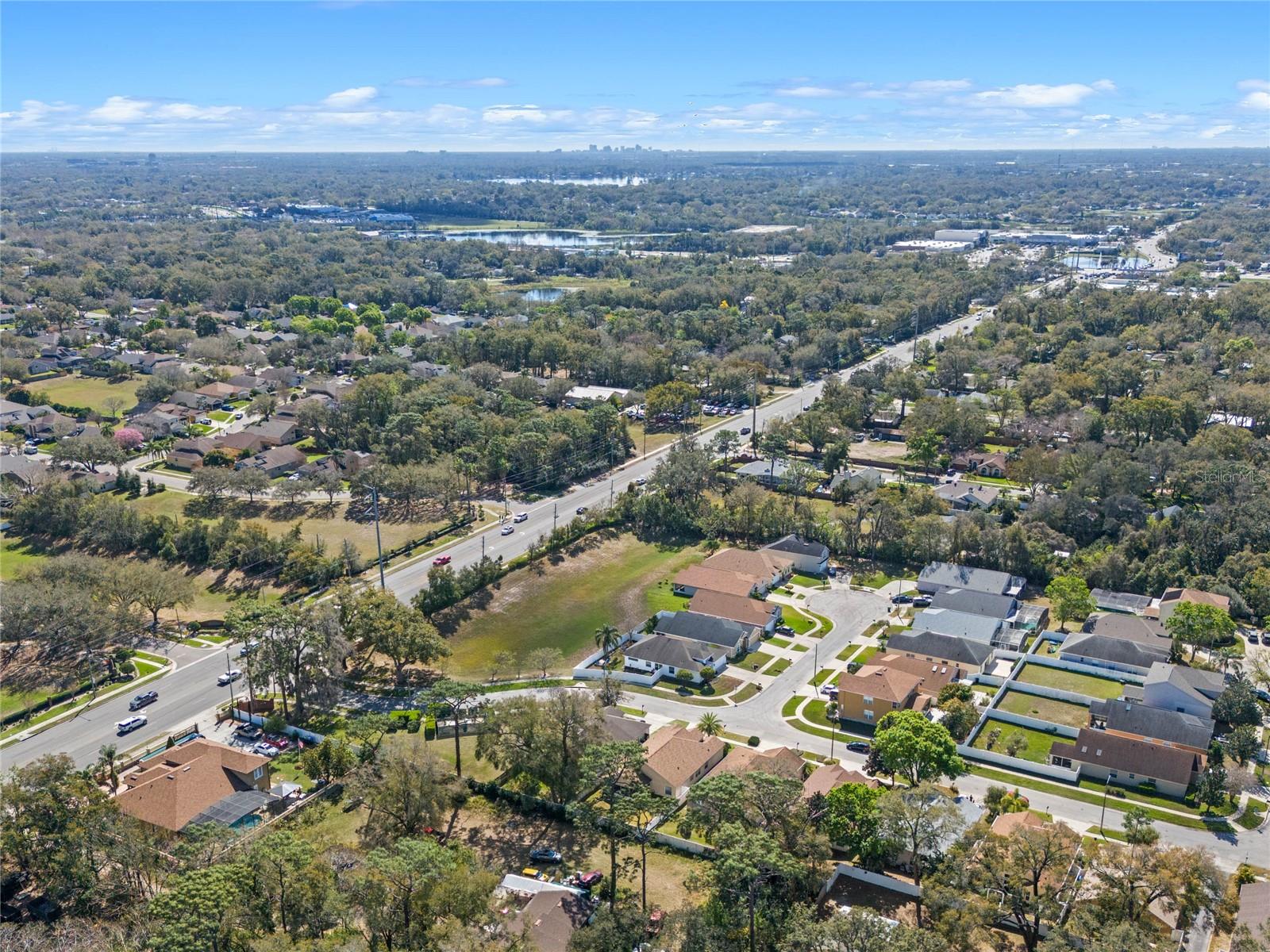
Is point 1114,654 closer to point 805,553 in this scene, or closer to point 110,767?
point 805,553

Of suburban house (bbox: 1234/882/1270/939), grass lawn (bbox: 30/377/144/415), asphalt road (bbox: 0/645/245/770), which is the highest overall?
grass lawn (bbox: 30/377/144/415)

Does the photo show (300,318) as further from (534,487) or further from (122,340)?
(534,487)

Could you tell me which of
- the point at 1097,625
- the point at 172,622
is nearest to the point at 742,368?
the point at 1097,625

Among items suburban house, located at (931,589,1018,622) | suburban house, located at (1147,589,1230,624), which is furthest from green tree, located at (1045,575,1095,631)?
suburban house, located at (1147,589,1230,624)

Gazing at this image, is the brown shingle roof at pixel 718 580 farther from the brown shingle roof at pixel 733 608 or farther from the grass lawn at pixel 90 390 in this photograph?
the grass lawn at pixel 90 390

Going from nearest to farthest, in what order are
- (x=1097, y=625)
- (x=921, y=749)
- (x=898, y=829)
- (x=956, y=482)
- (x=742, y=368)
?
(x=898, y=829)
(x=921, y=749)
(x=1097, y=625)
(x=956, y=482)
(x=742, y=368)

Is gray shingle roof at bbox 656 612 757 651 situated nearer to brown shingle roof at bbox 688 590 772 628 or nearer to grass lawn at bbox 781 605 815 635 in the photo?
brown shingle roof at bbox 688 590 772 628

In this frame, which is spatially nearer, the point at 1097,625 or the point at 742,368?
the point at 1097,625
